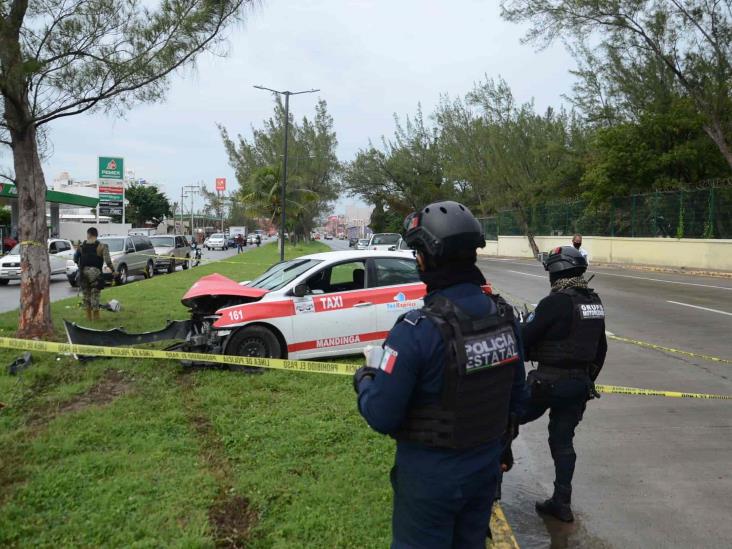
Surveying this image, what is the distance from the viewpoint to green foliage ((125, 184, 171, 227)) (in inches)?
3270

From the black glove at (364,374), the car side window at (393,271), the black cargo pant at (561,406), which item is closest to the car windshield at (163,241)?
the car side window at (393,271)

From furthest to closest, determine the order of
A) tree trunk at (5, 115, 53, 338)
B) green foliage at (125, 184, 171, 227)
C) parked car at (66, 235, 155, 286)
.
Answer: green foliage at (125, 184, 171, 227) < parked car at (66, 235, 155, 286) < tree trunk at (5, 115, 53, 338)

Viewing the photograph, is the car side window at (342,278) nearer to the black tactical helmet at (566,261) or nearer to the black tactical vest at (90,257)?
the black tactical helmet at (566,261)

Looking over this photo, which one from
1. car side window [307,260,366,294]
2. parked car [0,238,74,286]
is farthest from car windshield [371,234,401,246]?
car side window [307,260,366,294]

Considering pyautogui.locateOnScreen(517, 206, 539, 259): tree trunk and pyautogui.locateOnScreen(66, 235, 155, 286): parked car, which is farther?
pyautogui.locateOnScreen(517, 206, 539, 259): tree trunk

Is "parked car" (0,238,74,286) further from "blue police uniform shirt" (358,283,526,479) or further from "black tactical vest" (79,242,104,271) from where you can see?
"blue police uniform shirt" (358,283,526,479)

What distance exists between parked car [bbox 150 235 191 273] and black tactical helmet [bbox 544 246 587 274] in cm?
2325

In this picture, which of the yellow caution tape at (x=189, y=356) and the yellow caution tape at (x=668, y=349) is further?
the yellow caution tape at (x=668, y=349)

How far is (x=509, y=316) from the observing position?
237cm

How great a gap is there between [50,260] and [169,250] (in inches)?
254

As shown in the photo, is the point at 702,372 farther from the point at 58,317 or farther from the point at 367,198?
the point at 367,198

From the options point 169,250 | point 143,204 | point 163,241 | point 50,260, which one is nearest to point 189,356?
point 50,260

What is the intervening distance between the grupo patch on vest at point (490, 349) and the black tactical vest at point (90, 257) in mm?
10312

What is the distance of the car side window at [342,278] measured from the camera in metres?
7.64
